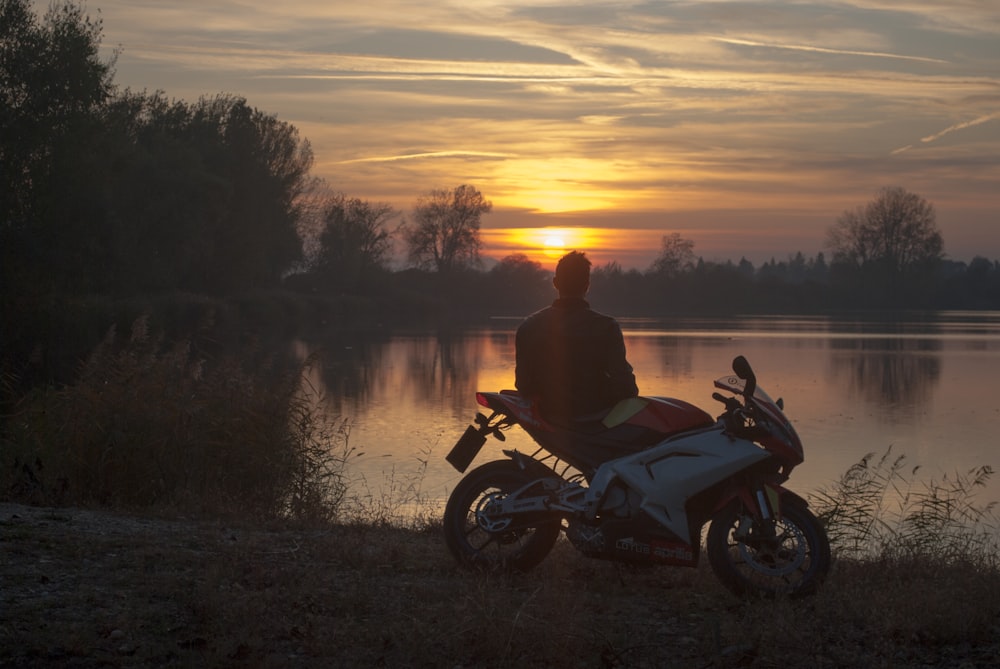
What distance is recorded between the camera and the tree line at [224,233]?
2567 cm

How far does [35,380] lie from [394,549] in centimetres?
1545

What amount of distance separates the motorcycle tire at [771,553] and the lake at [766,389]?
5.55m

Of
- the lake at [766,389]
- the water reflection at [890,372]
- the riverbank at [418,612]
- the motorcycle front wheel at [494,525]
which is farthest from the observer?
the water reflection at [890,372]

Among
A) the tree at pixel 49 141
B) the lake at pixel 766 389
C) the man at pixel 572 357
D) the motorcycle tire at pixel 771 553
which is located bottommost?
the lake at pixel 766 389

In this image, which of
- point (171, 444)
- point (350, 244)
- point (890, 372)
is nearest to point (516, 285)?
point (350, 244)

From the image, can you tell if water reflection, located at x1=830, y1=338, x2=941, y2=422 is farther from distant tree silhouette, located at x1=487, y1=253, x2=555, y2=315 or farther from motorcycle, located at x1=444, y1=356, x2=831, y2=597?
distant tree silhouette, located at x1=487, y1=253, x2=555, y2=315

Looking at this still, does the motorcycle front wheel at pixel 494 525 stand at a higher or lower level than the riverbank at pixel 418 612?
higher

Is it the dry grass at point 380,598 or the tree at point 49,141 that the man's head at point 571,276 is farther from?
the tree at point 49,141

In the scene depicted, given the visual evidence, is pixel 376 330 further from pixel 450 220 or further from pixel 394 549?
pixel 394 549

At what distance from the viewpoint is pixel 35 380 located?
764 inches

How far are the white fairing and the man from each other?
1.20 feet

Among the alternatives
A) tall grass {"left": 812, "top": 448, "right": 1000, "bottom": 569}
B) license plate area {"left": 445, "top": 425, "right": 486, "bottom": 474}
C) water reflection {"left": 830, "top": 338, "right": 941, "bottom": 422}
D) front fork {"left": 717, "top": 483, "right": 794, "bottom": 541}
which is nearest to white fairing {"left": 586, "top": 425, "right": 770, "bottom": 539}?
front fork {"left": 717, "top": 483, "right": 794, "bottom": 541}

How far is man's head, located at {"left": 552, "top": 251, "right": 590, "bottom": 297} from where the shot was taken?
5.60 meters

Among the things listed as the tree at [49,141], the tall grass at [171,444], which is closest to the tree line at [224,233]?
the tree at [49,141]
